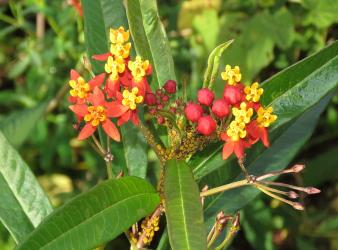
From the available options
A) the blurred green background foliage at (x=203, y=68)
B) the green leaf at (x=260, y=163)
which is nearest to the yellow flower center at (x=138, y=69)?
the green leaf at (x=260, y=163)

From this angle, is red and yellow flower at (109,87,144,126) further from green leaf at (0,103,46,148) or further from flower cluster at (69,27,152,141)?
green leaf at (0,103,46,148)

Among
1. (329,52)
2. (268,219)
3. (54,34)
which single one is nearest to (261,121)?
(329,52)

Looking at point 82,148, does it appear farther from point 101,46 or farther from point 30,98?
point 101,46

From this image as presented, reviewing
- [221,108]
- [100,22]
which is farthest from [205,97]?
[100,22]

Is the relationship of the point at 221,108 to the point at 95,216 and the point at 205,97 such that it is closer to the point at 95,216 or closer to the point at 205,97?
the point at 205,97

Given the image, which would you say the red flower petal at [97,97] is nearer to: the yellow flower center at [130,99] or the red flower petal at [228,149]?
the yellow flower center at [130,99]

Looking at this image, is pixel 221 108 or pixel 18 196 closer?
pixel 221 108

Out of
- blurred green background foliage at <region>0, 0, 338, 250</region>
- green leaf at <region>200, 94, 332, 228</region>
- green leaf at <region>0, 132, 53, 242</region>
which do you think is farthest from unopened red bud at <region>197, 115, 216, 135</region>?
blurred green background foliage at <region>0, 0, 338, 250</region>
